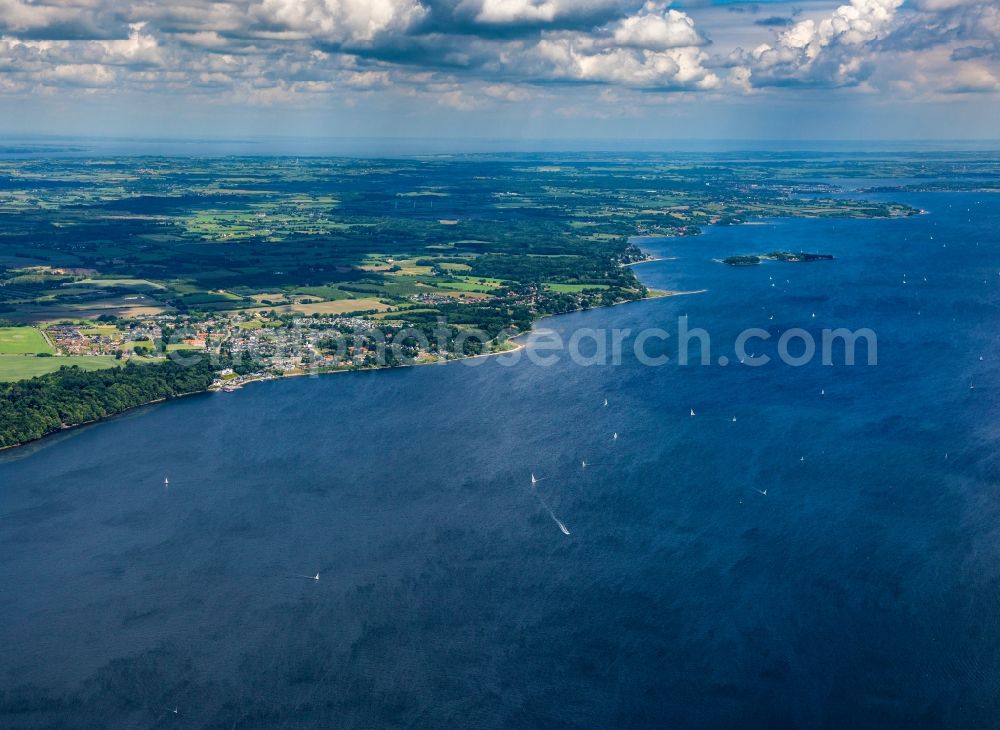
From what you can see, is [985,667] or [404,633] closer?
[985,667]

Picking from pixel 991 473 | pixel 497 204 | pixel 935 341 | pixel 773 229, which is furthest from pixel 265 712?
pixel 497 204

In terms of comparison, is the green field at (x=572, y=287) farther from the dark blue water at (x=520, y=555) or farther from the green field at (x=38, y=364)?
the green field at (x=38, y=364)

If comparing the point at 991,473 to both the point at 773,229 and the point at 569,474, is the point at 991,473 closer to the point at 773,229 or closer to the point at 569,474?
the point at 569,474

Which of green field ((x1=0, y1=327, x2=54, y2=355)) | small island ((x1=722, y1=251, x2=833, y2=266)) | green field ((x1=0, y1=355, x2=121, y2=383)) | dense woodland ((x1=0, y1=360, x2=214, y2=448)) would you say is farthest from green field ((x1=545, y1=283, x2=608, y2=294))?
green field ((x1=0, y1=327, x2=54, y2=355))

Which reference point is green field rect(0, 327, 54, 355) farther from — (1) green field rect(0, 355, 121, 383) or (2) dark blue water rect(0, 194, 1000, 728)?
(2) dark blue water rect(0, 194, 1000, 728)

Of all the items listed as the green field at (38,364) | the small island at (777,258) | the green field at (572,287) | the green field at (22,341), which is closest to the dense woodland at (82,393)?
the green field at (38,364)
